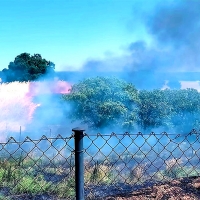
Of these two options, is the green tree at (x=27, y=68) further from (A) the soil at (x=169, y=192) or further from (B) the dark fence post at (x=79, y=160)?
(B) the dark fence post at (x=79, y=160)

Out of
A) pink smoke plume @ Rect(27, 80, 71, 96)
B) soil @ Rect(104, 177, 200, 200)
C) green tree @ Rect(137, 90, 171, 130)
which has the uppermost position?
pink smoke plume @ Rect(27, 80, 71, 96)

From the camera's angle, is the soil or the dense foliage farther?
the dense foliage

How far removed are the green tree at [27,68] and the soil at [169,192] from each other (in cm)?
2293

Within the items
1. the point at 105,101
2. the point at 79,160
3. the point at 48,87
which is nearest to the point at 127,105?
the point at 105,101

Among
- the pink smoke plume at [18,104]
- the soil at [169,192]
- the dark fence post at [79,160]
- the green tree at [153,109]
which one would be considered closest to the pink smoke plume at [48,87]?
the pink smoke plume at [18,104]

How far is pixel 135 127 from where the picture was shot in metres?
10.8

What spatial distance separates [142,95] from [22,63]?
16.9 meters

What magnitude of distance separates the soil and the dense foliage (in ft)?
23.8

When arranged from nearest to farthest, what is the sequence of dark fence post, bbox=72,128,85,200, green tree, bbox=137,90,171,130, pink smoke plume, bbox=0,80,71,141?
dark fence post, bbox=72,128,85,200
green tree, bbox=137,90,171,130
pink smoke plume, bbox=0,80,71,141

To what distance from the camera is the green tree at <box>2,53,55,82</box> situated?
2533 centimetres

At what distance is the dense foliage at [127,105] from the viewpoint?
10.4 meters

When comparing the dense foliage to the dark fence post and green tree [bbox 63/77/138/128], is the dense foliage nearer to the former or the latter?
green tree [bbox 63/77/138/128]

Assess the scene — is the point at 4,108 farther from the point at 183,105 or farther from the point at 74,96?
the point at 183,105

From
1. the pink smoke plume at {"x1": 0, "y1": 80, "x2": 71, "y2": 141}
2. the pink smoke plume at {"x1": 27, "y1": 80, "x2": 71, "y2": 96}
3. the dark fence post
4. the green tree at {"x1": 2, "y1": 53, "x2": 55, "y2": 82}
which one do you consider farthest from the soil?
the green tree at {"x1": 2, "y1": 53, "x2": 55, "y2": 82}
